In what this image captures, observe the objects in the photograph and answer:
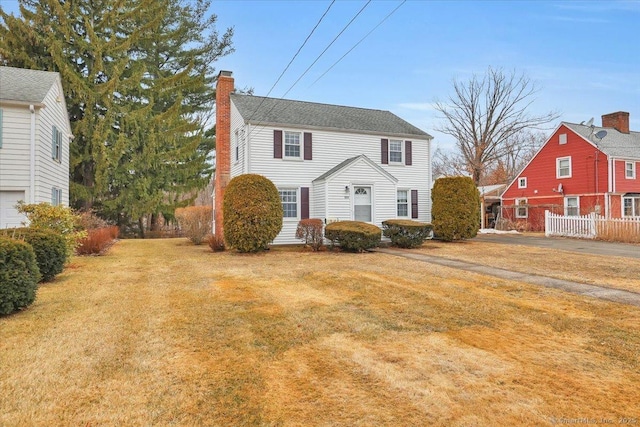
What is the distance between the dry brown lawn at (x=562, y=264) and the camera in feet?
25.4

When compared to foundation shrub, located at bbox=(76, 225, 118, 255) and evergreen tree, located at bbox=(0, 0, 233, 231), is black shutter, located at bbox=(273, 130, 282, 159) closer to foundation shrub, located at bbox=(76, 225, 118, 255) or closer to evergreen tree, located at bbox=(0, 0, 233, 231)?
foundation shrub, located at bbox=(76, 225, 118, 255)

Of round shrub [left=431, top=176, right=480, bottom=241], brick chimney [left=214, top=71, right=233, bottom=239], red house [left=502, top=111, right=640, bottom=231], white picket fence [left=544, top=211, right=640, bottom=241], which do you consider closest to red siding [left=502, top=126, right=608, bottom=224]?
red house [left=502, top=111, right=640, bottom=231]

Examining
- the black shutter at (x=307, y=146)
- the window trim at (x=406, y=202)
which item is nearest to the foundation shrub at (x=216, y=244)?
the black shutter at (x=307, y=146)

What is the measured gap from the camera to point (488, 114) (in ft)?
105

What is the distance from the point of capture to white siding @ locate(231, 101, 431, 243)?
15602 millimetres

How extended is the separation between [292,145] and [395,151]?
5.31 metres

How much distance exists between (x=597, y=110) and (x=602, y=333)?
118ft

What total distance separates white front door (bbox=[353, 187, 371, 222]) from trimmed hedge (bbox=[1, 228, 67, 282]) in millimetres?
11002

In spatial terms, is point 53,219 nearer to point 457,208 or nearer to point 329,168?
point 329,168

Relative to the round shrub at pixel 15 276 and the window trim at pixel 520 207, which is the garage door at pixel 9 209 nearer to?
the round shrub at pixel 15 276

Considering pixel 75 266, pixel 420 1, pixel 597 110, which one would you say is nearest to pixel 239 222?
pixel 75 266

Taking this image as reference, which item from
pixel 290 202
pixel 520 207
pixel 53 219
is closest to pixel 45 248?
pixel 53 219

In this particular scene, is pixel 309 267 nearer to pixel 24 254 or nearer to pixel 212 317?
pixel 212 317

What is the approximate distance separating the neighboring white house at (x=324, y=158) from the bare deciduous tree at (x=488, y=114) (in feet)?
53.8
